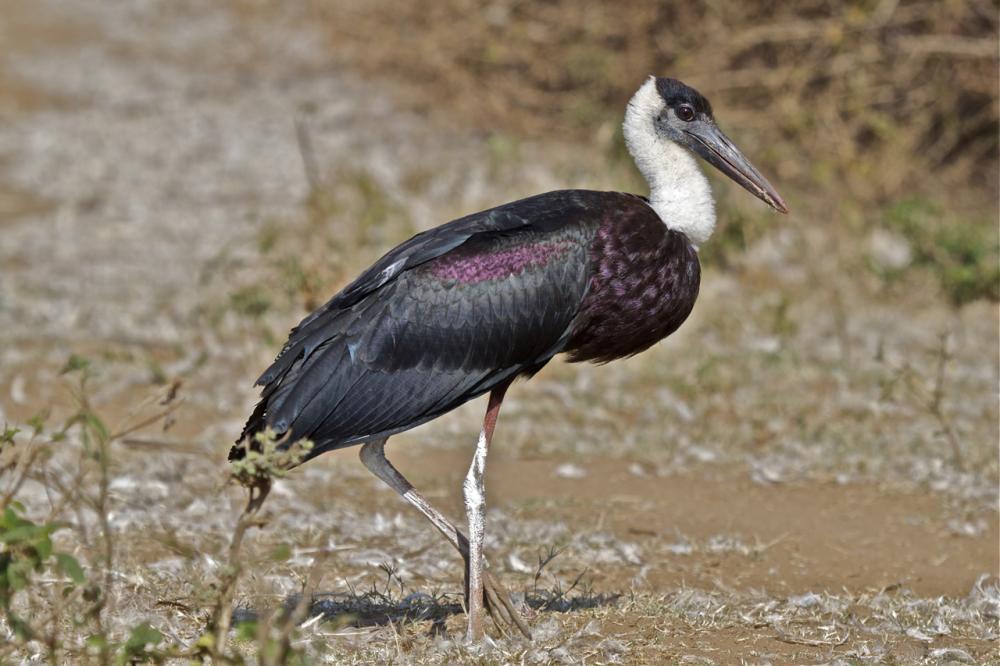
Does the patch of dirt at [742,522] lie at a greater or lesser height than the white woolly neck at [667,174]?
lesser

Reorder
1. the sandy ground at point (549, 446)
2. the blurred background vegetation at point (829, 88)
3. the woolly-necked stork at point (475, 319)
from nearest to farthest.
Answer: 1. the woolly-necked stork at point (475, 319)
2. the sandy ground at point (549, 446)
3. the blurred background vegetation at point (829, 88)

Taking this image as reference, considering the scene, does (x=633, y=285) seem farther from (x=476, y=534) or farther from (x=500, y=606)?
(x=500, y=606)

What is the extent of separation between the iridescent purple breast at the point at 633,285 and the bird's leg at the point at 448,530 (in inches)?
27.0

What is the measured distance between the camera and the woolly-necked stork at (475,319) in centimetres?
451

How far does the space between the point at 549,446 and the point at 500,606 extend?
8.43ft

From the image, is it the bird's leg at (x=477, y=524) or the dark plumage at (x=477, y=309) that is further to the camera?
the dark plumage at (x=477, y=309)

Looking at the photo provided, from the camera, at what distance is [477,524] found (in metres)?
4.51

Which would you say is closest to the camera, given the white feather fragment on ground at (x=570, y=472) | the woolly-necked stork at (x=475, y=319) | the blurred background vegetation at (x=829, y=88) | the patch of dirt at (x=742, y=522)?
the woolly-necked stork at (x=475, y=319)

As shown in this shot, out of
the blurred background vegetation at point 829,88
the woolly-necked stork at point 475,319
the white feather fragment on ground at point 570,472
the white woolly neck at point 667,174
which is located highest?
the blurred background vegetation at point 829,88

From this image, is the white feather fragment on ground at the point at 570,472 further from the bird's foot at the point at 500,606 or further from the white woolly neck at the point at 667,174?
the bird's foot at the point at 500,606

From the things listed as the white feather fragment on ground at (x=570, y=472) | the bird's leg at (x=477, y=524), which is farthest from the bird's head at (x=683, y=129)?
the white feather fragment on ground at (x=570, y=472)

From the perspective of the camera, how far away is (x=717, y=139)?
5121mm

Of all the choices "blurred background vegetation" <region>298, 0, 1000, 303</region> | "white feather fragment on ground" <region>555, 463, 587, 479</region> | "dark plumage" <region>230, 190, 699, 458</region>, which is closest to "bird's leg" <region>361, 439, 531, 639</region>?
"dark plumage" <region>230, 190, 699, 458</region>

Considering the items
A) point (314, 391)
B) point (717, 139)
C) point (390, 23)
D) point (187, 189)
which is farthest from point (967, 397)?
point (390, 23)
